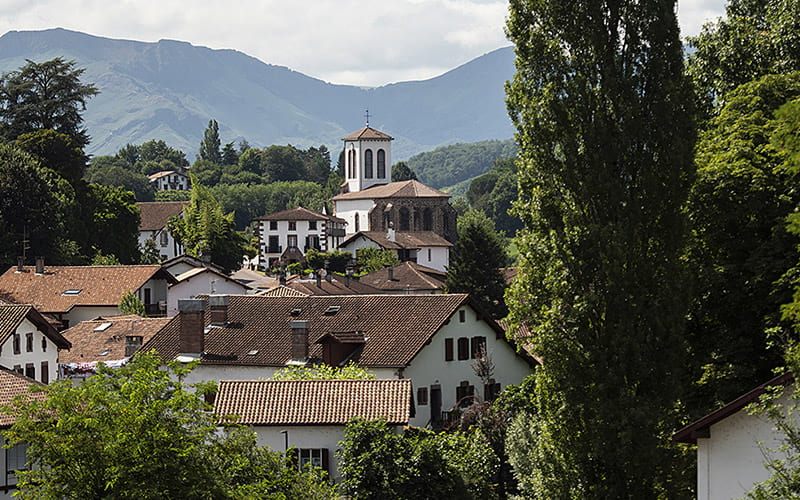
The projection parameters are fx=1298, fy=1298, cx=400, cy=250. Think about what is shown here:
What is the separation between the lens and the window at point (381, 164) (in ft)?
481

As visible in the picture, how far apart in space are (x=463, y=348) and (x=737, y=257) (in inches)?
771

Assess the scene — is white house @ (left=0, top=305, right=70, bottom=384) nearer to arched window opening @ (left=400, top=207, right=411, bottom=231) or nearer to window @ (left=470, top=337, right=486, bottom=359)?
window @ (left=470, top=337, right=486, bottom=359)

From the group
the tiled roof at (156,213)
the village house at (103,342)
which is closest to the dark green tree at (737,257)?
the village house at (103,342)

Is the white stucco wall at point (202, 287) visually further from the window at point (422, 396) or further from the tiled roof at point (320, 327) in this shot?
the window at point (422, 396)

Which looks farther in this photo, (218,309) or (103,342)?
(103,342)

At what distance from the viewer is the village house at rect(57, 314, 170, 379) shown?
50.2 m

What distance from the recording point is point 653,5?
24281 mm

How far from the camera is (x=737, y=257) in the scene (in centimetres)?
2481

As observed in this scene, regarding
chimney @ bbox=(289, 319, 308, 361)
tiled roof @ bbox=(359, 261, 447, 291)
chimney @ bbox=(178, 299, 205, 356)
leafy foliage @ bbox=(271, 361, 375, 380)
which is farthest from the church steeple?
leafy foliage @ bbox=(271, 361, 375, 380)

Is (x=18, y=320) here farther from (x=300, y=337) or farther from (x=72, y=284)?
(x=72, y=284)

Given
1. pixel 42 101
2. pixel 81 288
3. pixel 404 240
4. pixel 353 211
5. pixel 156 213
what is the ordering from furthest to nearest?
1. pixel 353 211
2. pixel 156 213
3. pixel 404 240
4. pixel 42 101
5. pixel 81 288

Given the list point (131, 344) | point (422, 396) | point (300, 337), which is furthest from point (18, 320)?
point (422, 396)

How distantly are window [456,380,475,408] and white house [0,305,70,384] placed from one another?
50.5 ft

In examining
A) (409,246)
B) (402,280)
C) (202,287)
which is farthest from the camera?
(409,246)
